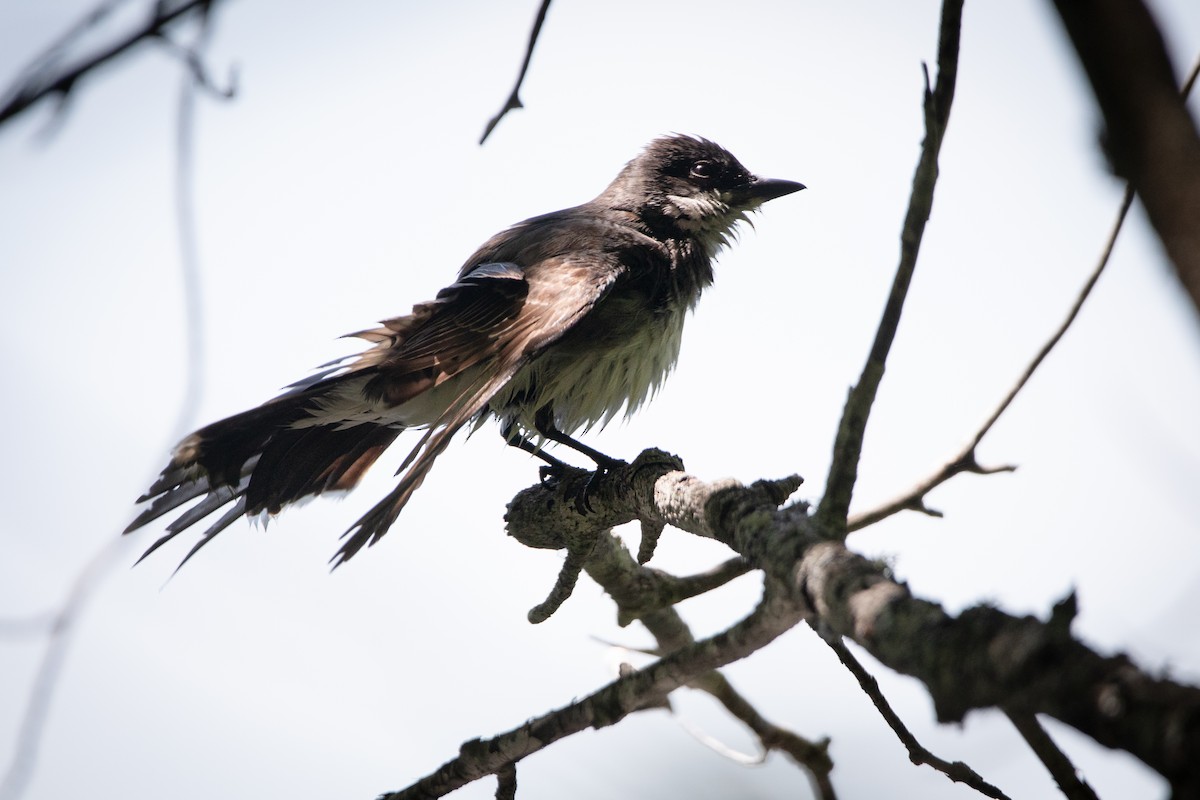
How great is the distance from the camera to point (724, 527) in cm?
248

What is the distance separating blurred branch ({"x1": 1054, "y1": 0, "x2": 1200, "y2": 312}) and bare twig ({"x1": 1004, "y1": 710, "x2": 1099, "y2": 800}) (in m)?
1.36

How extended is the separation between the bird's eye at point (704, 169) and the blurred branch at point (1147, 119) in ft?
15.4

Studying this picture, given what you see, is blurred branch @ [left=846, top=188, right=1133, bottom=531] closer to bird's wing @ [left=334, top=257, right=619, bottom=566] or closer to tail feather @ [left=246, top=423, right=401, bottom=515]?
bird's wing @ [left=334, top=257, right=619, bottom=566]

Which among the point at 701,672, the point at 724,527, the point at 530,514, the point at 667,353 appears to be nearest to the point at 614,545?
the point at 530,514

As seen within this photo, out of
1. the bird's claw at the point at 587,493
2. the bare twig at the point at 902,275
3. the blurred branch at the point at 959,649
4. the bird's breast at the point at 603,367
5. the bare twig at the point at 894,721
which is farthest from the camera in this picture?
the bird's breast at the point at 603,367

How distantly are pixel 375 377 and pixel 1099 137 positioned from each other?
3.43 metres

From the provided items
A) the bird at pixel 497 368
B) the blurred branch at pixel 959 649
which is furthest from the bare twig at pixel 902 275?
the bird at pixel 497 368

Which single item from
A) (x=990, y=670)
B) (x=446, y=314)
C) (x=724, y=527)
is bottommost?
(x=990, y=670)

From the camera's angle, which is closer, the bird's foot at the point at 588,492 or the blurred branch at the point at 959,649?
the blurred branch at the point at 959,649

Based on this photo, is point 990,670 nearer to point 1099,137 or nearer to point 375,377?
point 1099,137

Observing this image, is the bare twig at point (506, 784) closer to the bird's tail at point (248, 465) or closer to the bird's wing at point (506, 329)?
Answer: the bird's wing at point (506, 329)

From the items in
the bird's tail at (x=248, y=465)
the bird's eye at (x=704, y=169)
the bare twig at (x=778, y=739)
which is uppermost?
the bird's eye at (x=704, y=169)

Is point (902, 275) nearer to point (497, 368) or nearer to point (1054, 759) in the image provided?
point (1054, 759)

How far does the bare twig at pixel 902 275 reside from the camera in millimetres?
1664
